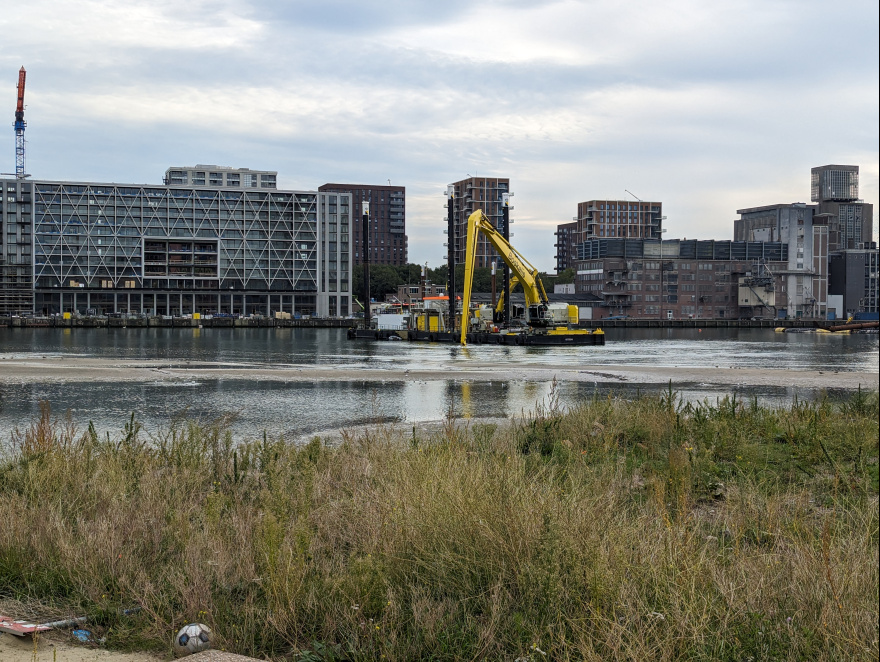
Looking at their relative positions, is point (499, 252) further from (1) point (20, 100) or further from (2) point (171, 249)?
(1) point (20, 100)

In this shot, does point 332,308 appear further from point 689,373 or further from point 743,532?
point 743,532

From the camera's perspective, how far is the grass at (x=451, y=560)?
5660mm

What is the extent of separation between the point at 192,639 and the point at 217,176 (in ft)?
655

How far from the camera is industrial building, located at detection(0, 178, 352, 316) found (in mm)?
170000

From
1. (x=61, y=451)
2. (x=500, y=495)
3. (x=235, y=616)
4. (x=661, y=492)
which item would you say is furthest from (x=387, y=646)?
(x=61, y=451)

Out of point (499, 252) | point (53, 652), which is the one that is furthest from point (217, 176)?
point (53, 652)

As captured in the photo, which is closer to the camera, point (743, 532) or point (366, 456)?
point (743, 532)

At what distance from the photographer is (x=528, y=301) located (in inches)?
3521

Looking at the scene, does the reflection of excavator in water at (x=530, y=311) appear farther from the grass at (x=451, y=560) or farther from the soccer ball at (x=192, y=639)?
the soccer ball at (x=192, y=639)

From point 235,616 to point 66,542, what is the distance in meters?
2.19

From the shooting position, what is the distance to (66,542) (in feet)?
25.9

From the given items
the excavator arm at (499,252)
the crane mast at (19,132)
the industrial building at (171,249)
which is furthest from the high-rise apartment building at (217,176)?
the excavator arm at (499,252)

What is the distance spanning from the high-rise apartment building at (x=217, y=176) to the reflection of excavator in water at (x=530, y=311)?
118 meters

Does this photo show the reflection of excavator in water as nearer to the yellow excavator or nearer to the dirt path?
the yellow excavator
